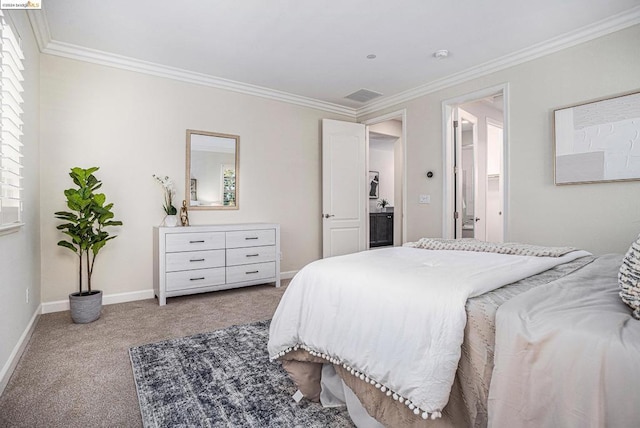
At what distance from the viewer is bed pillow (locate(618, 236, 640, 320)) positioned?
3.15 feet

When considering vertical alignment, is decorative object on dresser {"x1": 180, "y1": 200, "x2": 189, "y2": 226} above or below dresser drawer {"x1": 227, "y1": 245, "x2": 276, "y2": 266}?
above

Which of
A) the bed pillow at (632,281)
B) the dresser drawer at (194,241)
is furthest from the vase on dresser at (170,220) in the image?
the bed pillow at (632,281)

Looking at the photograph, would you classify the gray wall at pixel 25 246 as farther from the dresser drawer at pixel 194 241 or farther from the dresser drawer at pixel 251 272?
the dresser drawer at pixel 251 272

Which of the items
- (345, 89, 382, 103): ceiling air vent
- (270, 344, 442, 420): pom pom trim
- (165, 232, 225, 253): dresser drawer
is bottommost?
(270, 344, 442, 420): pom pom trim

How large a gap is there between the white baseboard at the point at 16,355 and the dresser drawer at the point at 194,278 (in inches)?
42.4

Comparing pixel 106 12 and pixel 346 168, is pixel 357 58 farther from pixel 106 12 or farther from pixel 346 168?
pixel 106 12

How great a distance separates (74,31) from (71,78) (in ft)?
1.68

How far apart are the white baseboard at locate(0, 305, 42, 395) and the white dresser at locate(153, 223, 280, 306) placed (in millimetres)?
1000

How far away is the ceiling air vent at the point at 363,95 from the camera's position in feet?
15.0

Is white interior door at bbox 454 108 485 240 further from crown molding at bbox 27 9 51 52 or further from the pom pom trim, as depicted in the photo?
crown molding at bbox 27 9 51 52

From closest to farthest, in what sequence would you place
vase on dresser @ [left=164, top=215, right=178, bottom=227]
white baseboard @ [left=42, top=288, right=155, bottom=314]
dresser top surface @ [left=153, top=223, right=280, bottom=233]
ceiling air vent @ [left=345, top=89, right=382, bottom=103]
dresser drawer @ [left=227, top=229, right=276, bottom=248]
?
white baseboard @ [left=42, top=288, right=155, bottom=314] → dresser top surface @ [left=153, top=223, right=280, bottom=233] → vase on dresser @ [left=164, top=215, right=178, bottom=227] → dresser drawer @ [left=227, top=229, right=276, bottom=248] → ceiling air vent @ [left=345, top=89, right=382, bottom=103]

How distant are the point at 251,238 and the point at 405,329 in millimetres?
2997

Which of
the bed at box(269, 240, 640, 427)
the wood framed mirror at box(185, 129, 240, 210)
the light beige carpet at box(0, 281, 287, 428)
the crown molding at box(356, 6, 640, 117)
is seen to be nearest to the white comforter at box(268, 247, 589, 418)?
the bed at box(269, 240, 640, 427)

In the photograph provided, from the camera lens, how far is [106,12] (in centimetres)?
270
